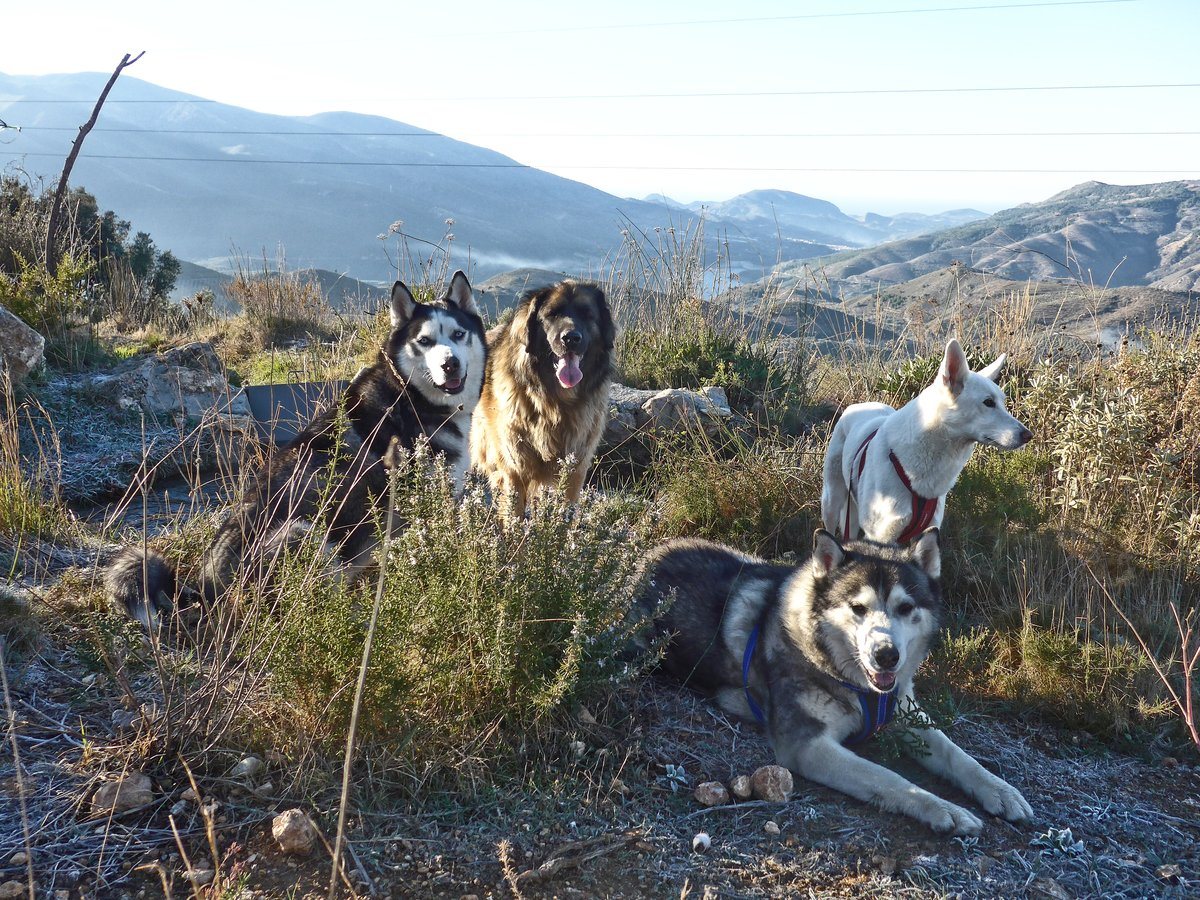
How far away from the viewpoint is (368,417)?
4.62 meters

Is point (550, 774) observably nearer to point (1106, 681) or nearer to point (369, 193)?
point (1106, 681)

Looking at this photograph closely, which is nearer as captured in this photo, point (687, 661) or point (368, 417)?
point (687, 661)

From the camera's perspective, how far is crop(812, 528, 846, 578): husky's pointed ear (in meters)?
3.43

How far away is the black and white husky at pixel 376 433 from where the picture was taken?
3.77 metres

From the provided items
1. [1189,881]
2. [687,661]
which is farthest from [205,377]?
[1189,881]

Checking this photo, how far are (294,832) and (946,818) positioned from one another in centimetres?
219

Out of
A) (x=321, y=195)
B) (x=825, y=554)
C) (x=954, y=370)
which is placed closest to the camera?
(x=825, y=554)

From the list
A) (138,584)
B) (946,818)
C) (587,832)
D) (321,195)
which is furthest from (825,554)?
(321,195)

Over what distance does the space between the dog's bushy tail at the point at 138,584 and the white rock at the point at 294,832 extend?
3.77ft

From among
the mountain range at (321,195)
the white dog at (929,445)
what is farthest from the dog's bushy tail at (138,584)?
the mountain range at (321,195)

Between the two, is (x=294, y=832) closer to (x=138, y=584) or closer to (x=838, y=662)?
(x=138, y=584)

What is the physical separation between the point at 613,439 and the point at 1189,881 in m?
5.00

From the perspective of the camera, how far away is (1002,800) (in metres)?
3.21

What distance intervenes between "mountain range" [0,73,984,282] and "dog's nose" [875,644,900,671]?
68.0 m
